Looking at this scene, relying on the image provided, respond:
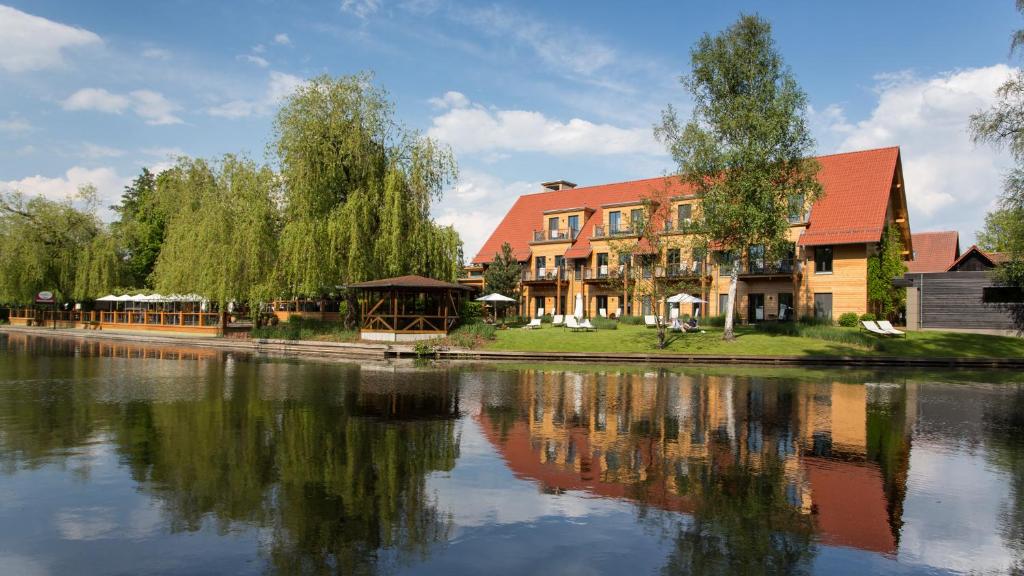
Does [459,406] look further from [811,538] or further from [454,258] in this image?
[454,258]

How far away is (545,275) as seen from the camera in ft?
161

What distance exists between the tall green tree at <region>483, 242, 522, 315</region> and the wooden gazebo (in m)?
9.04

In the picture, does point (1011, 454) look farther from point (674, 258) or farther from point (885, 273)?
point (674, 258)

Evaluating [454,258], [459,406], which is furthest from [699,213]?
Answer: [459,406]

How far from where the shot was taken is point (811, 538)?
21.8ft

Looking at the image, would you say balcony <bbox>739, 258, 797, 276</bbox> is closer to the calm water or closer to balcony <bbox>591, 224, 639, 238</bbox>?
balcony <bbox>591, 224, 639, 238</bbox>

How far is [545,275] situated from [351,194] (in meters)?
19.1

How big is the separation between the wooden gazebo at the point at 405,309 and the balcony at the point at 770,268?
17.4 m

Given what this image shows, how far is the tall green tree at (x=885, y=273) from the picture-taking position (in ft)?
123

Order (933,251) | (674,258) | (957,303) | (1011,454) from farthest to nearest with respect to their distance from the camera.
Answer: (933,251) < (674,258) < (957,303) < (1011,454)

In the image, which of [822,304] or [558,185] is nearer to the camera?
[822,304]

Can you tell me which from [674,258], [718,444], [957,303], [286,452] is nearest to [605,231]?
[674,258]

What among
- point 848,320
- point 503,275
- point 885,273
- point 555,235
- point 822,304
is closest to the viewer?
point 848,320

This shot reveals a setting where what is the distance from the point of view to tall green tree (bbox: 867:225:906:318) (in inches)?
1481
